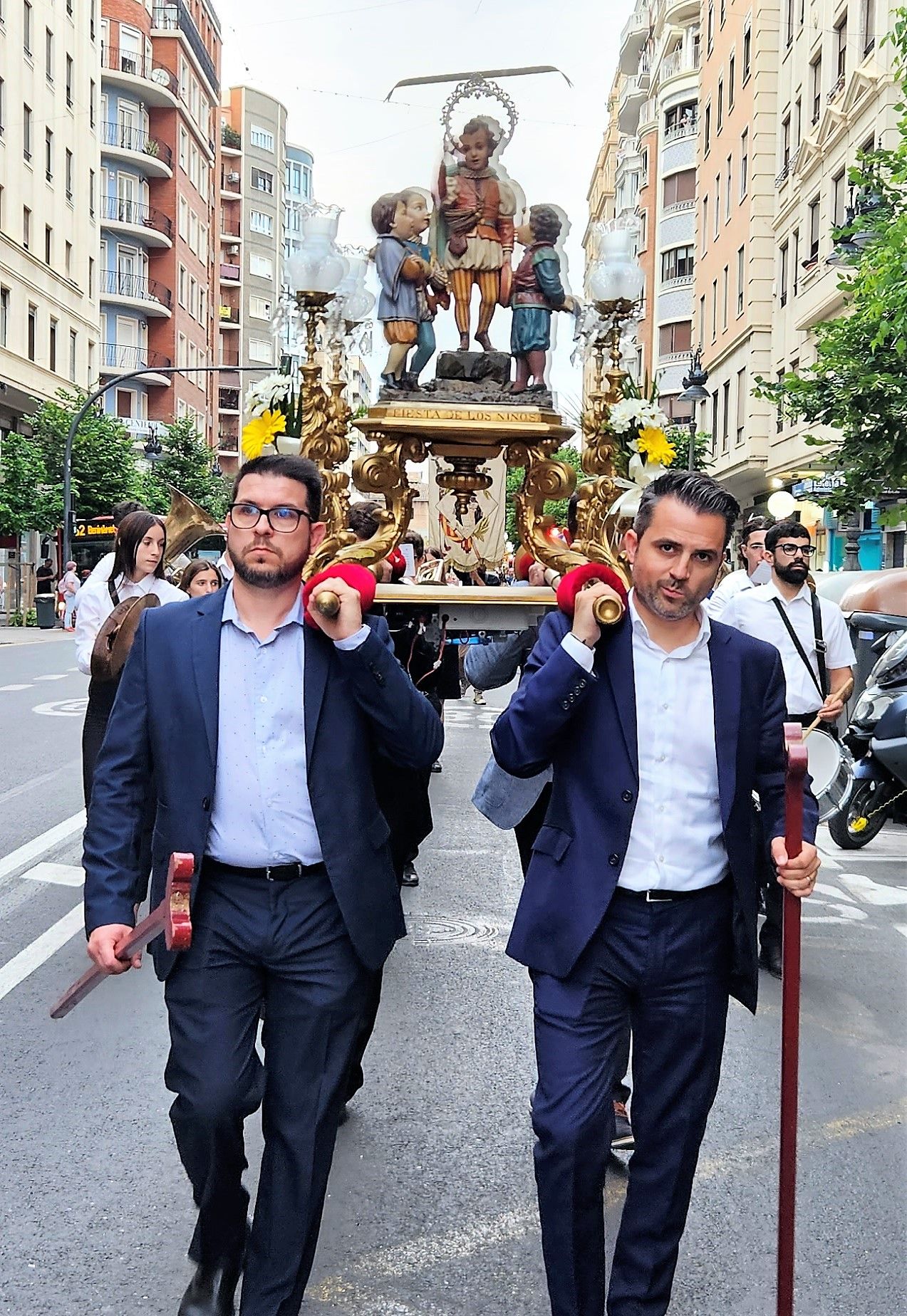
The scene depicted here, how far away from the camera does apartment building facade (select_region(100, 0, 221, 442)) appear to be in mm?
59438

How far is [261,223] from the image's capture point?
9244 cm

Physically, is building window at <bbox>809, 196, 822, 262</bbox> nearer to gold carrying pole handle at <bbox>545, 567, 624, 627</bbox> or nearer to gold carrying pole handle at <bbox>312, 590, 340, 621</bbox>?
gold carrying pole handle at <bbox>545, 567, 624, 627</bbox>

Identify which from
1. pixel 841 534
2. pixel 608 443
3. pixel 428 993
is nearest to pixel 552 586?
pixel 608 443

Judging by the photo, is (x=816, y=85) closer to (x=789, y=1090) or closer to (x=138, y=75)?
(x=789, y=1090)

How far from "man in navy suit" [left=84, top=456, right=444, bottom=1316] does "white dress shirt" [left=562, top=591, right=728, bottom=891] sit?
509 mm

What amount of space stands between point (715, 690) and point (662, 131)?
2433 inches

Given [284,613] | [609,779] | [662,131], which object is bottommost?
[609,779]

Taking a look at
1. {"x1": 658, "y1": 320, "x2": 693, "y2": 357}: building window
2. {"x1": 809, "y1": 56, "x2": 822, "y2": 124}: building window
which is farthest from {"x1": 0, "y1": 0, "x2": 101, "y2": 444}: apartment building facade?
{"x1": 658, "y1": 320, "x2": 693, "y2": 357}: building window

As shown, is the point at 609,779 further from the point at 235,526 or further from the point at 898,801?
the point at 898,801

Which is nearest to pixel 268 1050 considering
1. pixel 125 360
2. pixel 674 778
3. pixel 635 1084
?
pixel 635 1084

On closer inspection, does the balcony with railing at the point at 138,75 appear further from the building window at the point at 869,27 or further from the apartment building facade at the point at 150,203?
the building window at the point at 869,27

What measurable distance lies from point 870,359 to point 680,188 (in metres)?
48.2

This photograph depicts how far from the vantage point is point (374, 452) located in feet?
20.7

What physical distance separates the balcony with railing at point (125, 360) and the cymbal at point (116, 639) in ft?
174
